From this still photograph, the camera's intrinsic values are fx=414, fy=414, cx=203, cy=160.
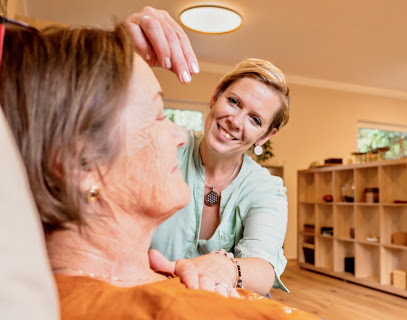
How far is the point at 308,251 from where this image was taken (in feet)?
18.9

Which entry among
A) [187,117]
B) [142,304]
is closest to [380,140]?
[187,117]

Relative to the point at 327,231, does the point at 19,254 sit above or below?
above

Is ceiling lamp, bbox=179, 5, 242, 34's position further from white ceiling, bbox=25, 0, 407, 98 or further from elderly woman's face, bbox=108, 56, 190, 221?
elderly woman's face, bbox=108, 56, 190, 221

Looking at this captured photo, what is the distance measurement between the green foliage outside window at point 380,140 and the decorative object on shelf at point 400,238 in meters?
3.03

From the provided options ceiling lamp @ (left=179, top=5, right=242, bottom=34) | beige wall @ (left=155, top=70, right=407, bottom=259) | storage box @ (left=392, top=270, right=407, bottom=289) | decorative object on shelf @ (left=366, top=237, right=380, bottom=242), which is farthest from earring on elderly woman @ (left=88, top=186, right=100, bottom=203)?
beige wall @ (left=155, top=70, right=407, bottom=259)

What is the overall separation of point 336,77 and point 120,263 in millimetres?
6488

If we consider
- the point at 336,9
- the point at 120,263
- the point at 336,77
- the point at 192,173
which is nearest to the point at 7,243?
the point at 120,263

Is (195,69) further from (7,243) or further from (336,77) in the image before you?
(336,77)

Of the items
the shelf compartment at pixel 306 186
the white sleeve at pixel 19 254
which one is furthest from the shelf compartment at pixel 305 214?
the white sleeve at pixel 19 254

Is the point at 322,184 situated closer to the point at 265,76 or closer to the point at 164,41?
the point at 265,76

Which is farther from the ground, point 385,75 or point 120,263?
point 385,75

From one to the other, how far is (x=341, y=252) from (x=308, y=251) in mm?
552

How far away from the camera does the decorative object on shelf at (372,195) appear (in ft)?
15.7

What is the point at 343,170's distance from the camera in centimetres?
545
